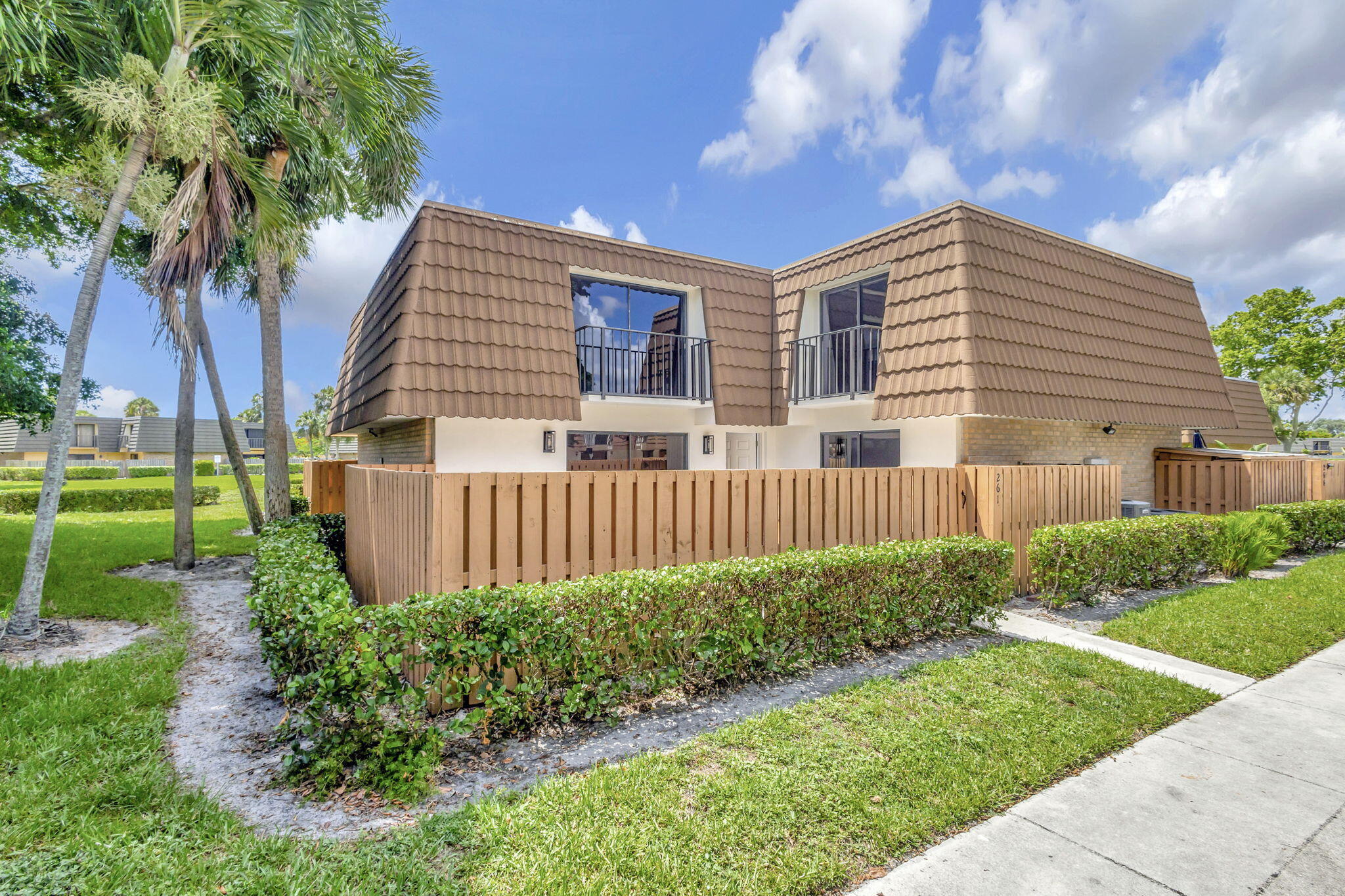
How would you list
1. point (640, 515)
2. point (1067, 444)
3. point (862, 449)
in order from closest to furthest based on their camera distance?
point (640, 515), point (1067, 444), point (862, 449)

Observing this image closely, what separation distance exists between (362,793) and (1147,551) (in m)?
9.37

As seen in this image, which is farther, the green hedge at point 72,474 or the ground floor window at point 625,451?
the green hedge at point 72,474

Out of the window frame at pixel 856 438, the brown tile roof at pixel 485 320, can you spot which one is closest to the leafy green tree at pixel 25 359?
the brown tile roof at pixel 485 320

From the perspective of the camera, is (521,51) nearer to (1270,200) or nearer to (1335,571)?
(1335,571)

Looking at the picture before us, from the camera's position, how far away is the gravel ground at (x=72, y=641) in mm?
5602

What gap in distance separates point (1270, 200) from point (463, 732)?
56817 mm

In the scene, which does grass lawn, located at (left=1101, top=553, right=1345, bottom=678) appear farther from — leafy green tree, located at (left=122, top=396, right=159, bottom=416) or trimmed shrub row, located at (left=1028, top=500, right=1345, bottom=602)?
leafy green tree, located at (left=122, top=396, right=159, bottom=416)

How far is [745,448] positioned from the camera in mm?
13797

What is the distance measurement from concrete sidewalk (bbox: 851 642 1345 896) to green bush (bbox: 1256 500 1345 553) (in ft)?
29.8

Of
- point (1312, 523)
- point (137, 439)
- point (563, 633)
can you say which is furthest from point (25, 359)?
point (137, 439)

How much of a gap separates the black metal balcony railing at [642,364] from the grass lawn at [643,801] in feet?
27.4

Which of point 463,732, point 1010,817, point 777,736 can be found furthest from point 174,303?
point 1010,817

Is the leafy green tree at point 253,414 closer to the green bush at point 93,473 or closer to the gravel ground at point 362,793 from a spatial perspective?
the green bush at point 93,473

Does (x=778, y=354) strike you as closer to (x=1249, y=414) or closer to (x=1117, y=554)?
(x=1117, y=554)
